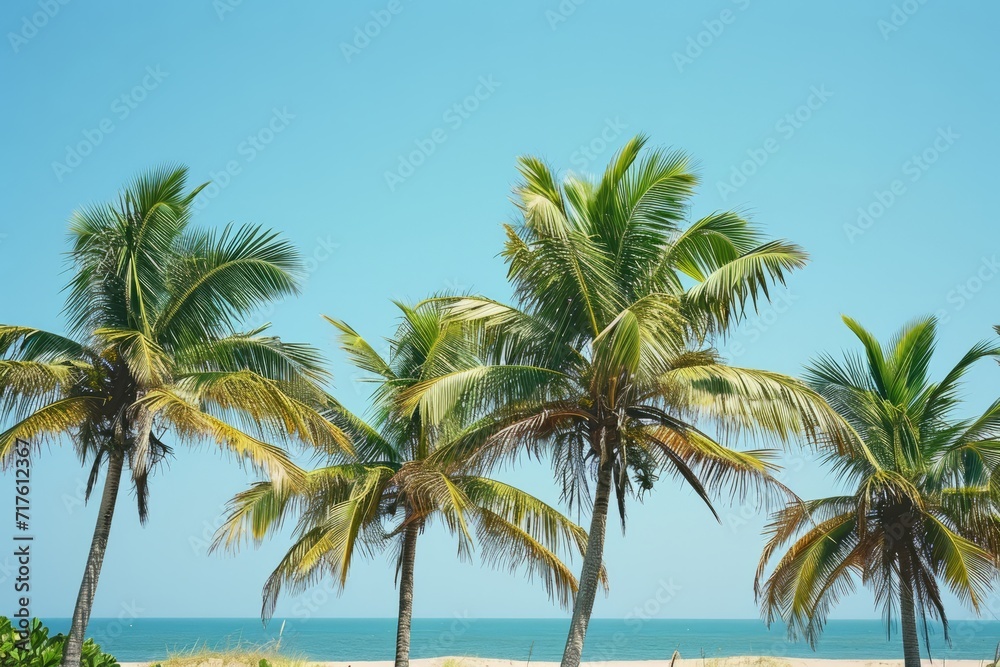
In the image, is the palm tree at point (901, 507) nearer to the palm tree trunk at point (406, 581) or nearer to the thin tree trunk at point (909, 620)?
the thin tree trunk at point (909, 620)

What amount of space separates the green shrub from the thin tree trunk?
1222 centimetres

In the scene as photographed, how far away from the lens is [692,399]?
11750 mm

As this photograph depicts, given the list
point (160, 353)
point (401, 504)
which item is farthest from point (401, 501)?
point (160, 353)

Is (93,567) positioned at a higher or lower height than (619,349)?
lower

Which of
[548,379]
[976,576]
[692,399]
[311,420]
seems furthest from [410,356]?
[976,576]

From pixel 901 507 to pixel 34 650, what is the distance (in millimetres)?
12747

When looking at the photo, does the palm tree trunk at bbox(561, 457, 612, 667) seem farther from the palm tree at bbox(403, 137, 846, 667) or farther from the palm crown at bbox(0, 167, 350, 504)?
the palm crown at bbox(0, 167, 350, 504)

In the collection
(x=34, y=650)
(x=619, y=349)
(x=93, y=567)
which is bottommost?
(x=34, y=650)

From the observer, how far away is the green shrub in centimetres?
993

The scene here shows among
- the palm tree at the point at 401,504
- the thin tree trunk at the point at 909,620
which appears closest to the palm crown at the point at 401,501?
the palm tree at the point at 401,504

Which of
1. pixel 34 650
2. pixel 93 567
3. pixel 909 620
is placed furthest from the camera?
pixel 909 620

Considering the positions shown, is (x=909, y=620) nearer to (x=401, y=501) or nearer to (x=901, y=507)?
(x=901, y=507)

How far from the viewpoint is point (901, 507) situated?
1491 centimetres

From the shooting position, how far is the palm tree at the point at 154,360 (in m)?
11.7
